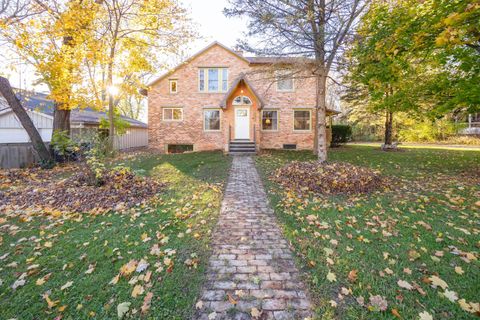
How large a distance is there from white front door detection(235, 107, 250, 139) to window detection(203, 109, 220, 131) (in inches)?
83.1

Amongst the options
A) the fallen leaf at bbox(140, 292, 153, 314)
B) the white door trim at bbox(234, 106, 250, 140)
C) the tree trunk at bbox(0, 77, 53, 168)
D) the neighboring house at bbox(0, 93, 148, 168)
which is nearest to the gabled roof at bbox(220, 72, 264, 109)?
the white door trim at bbox(234, 106, 250, 140)

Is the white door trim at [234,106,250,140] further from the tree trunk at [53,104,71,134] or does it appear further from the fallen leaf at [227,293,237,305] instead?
the fallen leaf at [227,293,237,305]

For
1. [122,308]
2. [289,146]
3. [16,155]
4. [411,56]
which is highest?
[411,56]

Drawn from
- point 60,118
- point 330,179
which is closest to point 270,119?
point 330,179

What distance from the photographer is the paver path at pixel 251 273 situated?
7.68 feet

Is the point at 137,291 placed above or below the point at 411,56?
below

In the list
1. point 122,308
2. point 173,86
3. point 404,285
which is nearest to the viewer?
point 122,308

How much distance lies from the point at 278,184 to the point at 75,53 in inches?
432

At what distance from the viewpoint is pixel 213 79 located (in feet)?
54.1

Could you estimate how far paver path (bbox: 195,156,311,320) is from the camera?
2340 mm

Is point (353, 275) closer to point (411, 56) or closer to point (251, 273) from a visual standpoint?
point (251, 273)

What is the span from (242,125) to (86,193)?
10.8 meters

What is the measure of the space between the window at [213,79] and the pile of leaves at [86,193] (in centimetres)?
1120

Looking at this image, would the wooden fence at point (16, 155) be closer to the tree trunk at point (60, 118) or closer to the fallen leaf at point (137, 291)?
the tree trunk at point (60, 118)
